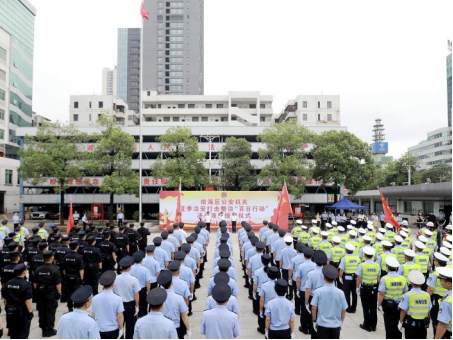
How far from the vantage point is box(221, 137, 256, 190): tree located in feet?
101

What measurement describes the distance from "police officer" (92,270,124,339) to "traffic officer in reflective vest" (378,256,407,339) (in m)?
4.01

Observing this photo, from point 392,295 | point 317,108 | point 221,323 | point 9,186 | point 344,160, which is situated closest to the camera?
point 221,323

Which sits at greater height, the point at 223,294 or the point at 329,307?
the point at 223,294

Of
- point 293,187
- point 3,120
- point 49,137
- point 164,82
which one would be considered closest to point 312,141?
point 293,187

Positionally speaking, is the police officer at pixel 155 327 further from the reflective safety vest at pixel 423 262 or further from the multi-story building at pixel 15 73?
the multi-story building at pixel 15 73

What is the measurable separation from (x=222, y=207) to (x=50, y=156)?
42.8 ft

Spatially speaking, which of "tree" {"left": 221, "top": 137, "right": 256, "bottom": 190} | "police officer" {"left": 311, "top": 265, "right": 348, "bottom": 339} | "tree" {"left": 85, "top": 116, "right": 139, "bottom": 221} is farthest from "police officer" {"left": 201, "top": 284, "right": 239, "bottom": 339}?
"tree" {"left": 221, "top": 137, "right": 256, "bottom": 190}

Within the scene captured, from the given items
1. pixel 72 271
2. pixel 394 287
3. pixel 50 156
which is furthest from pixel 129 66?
pixel 394 287

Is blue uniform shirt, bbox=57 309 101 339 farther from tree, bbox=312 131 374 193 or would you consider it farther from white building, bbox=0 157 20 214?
white building, bbox=0 157 20 214

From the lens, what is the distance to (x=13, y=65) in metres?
50.1

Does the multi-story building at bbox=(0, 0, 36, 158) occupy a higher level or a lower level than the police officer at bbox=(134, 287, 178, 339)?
higher

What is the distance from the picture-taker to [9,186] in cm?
4347

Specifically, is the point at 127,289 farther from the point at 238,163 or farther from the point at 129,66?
the point at 129,66

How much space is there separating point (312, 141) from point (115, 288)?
Answer: 25.6 m
